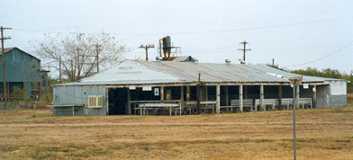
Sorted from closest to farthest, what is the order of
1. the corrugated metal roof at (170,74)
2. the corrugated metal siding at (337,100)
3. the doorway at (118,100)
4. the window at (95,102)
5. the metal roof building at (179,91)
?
1. the metal roof building at (179,91)
2. the window at (95,102)
3. the corrugated metal roof at (170,74)
4. the doorway at (118,100)
5. the corrugated metal siding at (337,100)

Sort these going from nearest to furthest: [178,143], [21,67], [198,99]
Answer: [178,143] → [198,99] → [21,67]

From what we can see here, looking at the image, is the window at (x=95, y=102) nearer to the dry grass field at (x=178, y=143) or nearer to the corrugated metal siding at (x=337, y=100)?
the dry grass field at (x=178, y=143)

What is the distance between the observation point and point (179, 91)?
51.5 metres

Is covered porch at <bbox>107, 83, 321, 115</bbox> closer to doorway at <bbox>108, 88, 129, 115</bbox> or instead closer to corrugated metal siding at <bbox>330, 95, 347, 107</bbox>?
doorway at <bbox>108, 88, 129, 115</bbox>

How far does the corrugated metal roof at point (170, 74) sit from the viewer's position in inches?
1844

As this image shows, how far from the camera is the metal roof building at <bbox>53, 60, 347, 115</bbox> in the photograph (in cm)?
4547

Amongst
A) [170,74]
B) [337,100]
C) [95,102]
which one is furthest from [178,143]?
[337,100]

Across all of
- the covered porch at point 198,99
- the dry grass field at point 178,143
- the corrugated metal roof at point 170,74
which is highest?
the corrugated metal roof at point 170,74

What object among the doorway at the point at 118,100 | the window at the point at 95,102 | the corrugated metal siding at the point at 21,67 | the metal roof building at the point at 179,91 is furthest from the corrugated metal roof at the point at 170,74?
the corrugated metal siding at the point at 21,67

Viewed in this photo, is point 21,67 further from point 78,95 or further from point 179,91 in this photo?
point 78,95

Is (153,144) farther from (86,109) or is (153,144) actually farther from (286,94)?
(286,94)

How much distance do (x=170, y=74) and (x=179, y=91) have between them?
4.82 m

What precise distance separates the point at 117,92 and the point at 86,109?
6.03 m

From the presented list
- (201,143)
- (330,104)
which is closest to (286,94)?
(330,104)
